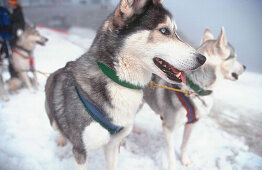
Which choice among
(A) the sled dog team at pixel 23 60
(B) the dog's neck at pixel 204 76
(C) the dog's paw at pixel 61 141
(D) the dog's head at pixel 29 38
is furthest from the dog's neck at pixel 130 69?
(D) the dog's head at pixel 29 38

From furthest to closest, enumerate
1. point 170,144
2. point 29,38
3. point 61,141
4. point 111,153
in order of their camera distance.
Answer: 1. point 29,38
2. point 61,141
3. point 170,144
4. point 111,153

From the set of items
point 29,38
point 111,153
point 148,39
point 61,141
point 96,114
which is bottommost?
point 61,141

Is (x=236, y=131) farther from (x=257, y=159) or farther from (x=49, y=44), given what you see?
(x=49, y=44)

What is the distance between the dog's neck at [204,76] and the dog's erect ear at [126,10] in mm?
946

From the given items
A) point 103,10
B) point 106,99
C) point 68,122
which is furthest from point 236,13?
point 103,10

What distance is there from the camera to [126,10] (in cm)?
108

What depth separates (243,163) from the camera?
1991mm

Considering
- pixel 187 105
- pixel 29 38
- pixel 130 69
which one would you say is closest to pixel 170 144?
pixel 187 105

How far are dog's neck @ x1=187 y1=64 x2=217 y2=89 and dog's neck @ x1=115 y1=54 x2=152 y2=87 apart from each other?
737 mm

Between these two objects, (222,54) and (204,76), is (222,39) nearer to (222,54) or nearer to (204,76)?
(222,54)

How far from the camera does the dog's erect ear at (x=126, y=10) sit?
107 cm

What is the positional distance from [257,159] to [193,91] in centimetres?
120

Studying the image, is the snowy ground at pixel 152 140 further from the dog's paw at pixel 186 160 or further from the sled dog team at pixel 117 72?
the sled dog team at pixel 117 72

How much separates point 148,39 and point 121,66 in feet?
0.82
